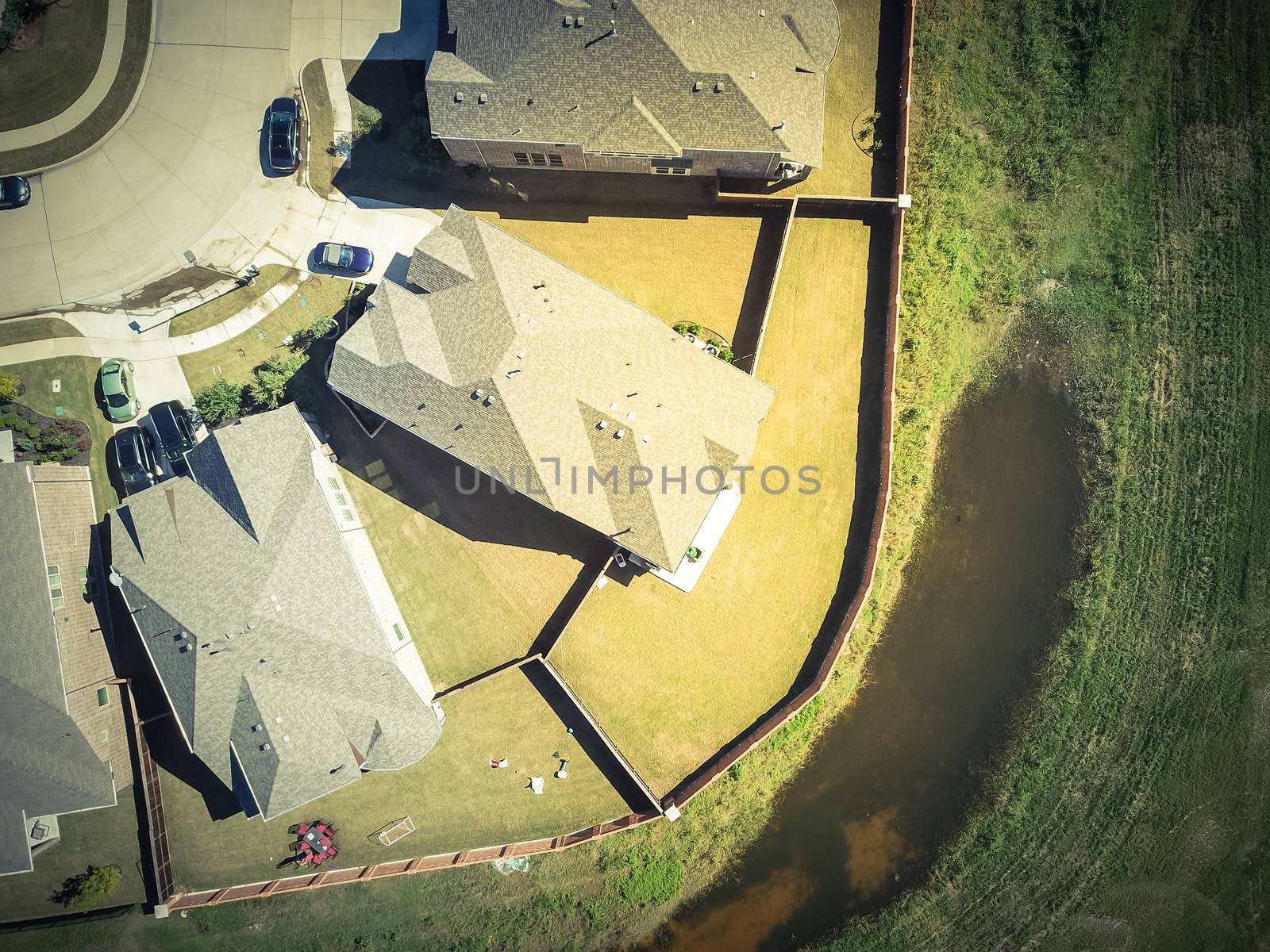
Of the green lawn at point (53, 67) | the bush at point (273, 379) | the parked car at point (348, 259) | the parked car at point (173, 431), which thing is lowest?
the parked car at point (173, 431)

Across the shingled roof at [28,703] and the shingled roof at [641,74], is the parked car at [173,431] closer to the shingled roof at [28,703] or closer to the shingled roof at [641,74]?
the shingled roof at [28,703]

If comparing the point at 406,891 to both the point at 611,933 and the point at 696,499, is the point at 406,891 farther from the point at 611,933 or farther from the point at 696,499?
the point at 696,499

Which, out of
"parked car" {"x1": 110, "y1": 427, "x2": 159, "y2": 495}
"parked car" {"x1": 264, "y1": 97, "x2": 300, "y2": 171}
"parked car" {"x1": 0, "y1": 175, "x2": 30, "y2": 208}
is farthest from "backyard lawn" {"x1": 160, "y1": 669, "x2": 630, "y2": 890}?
"parked car" {"x1": 0, "y1": 175, "x2": 30, "y2": 208}

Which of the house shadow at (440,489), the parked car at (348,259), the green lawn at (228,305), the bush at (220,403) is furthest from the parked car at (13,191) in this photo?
the house shadow at (440,489)

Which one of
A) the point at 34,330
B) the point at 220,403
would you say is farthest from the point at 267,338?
the point at 34,330

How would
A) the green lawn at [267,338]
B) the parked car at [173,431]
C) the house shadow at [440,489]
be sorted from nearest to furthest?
the parked car at [173,431] → the house shadow at [440,489] → the green lawn at [267,338]

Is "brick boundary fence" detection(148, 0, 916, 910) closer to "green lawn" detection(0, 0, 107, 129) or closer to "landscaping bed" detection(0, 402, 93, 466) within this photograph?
"landscaping bed" detection(0, 402, 93, 466)

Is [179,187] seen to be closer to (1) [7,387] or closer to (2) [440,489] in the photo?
(1) [7,387]
